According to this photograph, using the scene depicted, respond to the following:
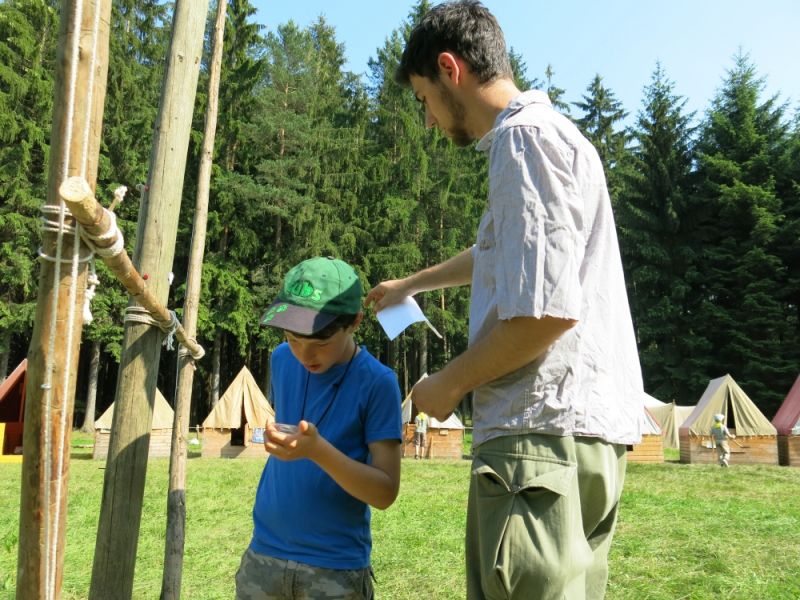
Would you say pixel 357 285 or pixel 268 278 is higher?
pixel 268 278

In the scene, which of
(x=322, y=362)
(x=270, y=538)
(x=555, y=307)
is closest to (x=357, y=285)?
(x=322, y=362)

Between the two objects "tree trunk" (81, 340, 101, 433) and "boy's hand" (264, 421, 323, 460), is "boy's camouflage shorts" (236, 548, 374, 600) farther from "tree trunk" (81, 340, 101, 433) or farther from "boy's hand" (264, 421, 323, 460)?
"tree trunk" (81, 340, 101, 433)

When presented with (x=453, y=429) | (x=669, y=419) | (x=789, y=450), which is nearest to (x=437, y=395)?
(x=789, y=450)

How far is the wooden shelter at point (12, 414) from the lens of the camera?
1495 cm

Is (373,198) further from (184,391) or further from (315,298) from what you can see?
(315,298)

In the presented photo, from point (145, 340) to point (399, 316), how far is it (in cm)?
130

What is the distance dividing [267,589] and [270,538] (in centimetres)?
14

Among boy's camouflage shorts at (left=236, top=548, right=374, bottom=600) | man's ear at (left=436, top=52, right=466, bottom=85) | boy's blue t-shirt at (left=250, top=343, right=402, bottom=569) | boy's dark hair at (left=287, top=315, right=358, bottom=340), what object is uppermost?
man's ear at (left=436, top=52, right=466, bottom=85)

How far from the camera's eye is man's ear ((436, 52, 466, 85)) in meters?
1.59

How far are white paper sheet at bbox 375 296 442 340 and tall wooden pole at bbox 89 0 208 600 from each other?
47.6 inches

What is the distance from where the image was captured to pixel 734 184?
2886 cm

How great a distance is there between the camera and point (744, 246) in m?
28.5

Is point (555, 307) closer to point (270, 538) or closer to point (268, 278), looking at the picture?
point (270, 538)

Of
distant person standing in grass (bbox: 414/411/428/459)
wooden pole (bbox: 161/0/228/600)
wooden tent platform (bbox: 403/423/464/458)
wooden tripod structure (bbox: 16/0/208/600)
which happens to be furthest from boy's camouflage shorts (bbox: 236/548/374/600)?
wooden tent platform (bbox: 403/423/464/458)
